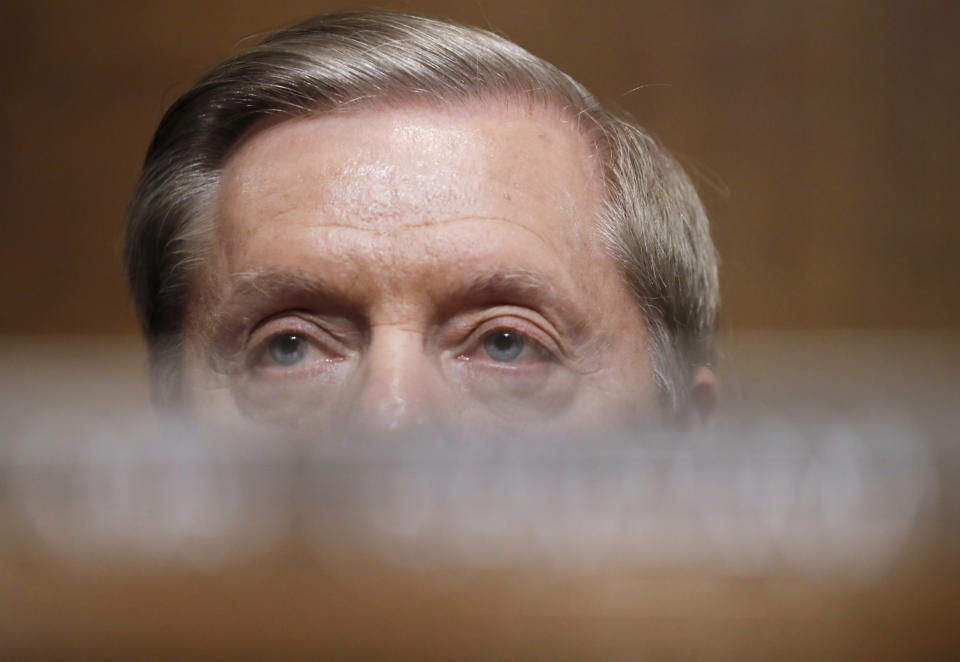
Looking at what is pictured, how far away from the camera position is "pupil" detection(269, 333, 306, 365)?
28.0 inches

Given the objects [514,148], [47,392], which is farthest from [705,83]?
[47,392]

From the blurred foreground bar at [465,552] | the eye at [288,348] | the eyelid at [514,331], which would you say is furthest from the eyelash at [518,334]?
the blurred foreground bar at [465,552]

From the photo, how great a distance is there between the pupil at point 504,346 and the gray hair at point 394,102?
0.33 feet

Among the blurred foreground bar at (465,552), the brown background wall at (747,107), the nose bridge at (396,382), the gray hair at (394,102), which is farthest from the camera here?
Answer: the brown background wall at (747,107)

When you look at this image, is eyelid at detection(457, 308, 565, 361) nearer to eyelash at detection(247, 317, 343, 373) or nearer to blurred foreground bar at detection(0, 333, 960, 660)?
eyelash at detection(247, 317, 343, 373)

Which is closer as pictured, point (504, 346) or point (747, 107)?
point (504, 346)

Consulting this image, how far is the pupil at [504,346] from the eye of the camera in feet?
2.31

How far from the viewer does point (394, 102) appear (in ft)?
2.43

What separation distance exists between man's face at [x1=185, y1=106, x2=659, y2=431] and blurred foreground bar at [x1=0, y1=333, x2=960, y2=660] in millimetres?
471

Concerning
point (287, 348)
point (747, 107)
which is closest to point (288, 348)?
point (287, 348)

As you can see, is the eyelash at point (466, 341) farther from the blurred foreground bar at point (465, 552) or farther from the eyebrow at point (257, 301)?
the blurred foreground bar at point (465, 552)

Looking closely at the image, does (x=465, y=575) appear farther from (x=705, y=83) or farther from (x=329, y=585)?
(x=705, y=83)

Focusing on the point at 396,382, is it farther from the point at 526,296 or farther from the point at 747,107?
the point at 747,107

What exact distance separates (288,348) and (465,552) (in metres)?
0.59
